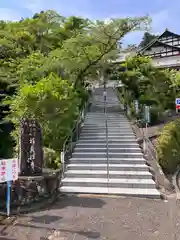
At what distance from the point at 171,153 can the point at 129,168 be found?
6.01 ft

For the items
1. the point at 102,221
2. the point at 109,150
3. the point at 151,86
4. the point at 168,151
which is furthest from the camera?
the point at 151,86

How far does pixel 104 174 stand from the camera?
31.7 ft

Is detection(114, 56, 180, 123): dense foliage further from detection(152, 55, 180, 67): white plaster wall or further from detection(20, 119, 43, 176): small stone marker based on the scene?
detection(152, 55, 180, 67): white plaster wall

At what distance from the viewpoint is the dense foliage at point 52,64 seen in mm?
10930

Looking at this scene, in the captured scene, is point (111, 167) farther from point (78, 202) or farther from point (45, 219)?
point (45, 219)

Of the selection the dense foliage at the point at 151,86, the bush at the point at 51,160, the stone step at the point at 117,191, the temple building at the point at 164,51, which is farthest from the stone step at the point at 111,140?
the temple building at the point at 164,51

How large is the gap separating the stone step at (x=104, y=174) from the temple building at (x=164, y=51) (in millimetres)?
20114

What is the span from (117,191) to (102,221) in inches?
95.4

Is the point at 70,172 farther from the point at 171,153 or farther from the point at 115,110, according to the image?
the point at 115,110

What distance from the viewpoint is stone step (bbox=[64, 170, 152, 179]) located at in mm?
9446

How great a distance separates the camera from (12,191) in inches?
285

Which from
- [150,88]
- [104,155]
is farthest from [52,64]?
[150,88]

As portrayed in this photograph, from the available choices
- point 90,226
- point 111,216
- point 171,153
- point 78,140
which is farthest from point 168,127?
point 90,226

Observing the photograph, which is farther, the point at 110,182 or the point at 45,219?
the point at 110,182
